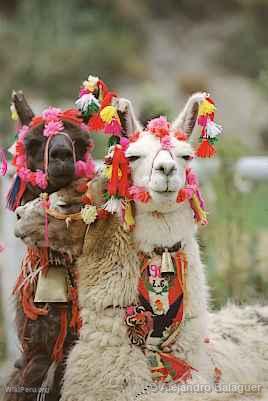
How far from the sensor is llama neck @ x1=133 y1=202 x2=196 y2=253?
11.6 ft

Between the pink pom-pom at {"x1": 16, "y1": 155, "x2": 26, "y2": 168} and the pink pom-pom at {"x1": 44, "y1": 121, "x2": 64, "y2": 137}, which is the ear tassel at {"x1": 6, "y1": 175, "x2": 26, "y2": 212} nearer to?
the pink pom-pom at {"x1": 16, "y1": 155, "x2": 26, "y2": 168}

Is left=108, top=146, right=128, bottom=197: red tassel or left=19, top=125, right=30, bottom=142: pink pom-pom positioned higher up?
left=19, top=125, right=30, bottom=142: pink pom-pom

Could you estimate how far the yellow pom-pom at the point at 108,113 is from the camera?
3.53 metres

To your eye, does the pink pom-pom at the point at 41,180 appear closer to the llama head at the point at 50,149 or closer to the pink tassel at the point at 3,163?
the llama head at the point at 50,149

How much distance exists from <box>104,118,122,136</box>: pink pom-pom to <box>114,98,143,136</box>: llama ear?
72mm

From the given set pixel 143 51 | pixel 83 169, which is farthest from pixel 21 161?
pixel 143 51

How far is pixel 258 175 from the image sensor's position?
19.8 ft

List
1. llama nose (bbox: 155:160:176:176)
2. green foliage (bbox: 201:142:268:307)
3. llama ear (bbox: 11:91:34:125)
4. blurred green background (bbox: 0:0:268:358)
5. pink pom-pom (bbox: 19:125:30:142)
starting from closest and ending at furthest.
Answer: llama nose (bbox: 155:160:176:176) → pink pom-pom (bbox: 19:125:30:142) → llama ear (bbox: 11:91:34:125) → green foliage (bbox: 201:142:268:307) → blurred green background (bbox: 0:0:268:358)

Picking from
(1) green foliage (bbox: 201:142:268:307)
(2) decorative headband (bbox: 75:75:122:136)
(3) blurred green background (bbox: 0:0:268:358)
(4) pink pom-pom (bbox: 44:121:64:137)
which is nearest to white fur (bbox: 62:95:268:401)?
(2) decorative headband (bbox: 75:75:122:136)

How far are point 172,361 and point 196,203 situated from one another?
0.65 meters

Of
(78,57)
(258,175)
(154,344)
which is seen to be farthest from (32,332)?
(78,57)

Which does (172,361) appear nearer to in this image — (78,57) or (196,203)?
(196,203)

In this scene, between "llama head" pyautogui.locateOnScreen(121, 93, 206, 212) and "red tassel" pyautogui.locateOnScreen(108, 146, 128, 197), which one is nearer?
"llama head" pyautogui.locateOnScreen(121, 93, 206, 212)

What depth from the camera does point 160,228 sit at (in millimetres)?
3521
